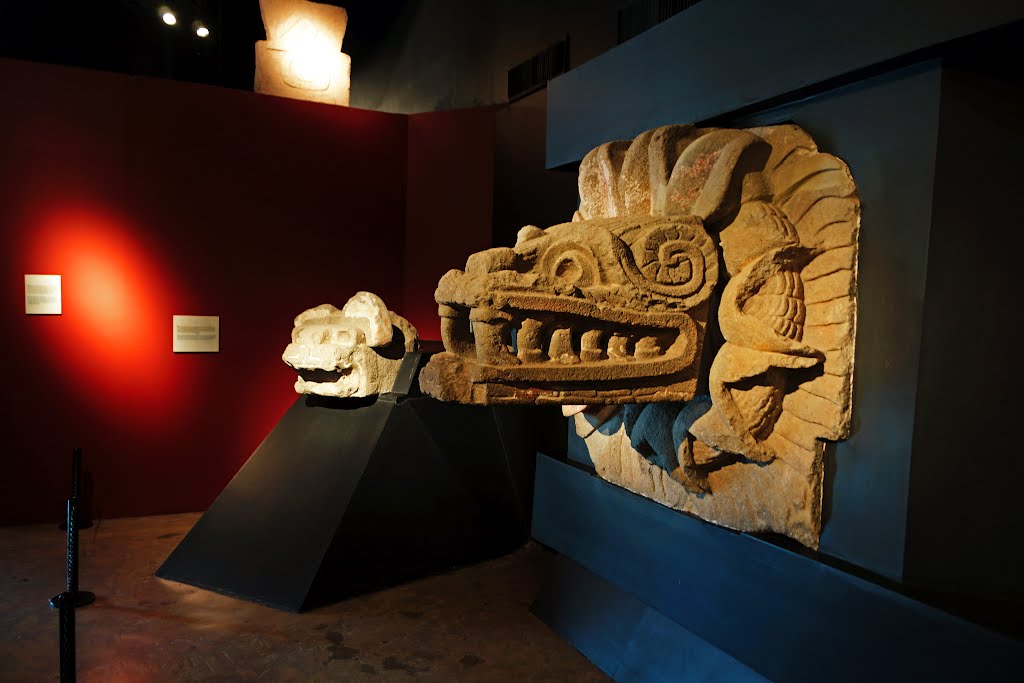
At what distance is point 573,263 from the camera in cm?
180

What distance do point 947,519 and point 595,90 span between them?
1767 mm

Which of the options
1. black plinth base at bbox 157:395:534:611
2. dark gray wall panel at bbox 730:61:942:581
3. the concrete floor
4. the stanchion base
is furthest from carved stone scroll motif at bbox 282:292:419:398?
dark gray wall panel at bbox 730:61:942:581

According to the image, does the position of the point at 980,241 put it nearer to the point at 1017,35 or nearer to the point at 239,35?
the point at 1017,35

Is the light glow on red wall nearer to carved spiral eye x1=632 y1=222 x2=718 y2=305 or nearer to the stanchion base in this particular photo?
the stanchion base

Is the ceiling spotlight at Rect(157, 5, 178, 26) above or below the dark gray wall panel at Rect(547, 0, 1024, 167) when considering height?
above

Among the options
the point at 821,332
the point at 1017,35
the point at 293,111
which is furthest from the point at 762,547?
the point at 293,111

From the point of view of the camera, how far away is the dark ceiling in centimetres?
622

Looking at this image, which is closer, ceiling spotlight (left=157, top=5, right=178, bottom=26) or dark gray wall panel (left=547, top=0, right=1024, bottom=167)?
dark gray wall panel (left=547, top=0, right=1024, bottom=167)

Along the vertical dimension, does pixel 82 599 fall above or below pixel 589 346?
below

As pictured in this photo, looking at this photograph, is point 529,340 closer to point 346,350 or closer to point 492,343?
point 492,343

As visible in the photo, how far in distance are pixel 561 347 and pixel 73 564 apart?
2.75 m

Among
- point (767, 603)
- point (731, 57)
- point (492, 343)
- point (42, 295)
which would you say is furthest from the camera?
point (42, 295)

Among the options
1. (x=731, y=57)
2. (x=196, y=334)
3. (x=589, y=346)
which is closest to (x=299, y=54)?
(x=196, y=334)

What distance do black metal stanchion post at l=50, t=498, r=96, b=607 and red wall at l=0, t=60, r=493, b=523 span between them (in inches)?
57.3
